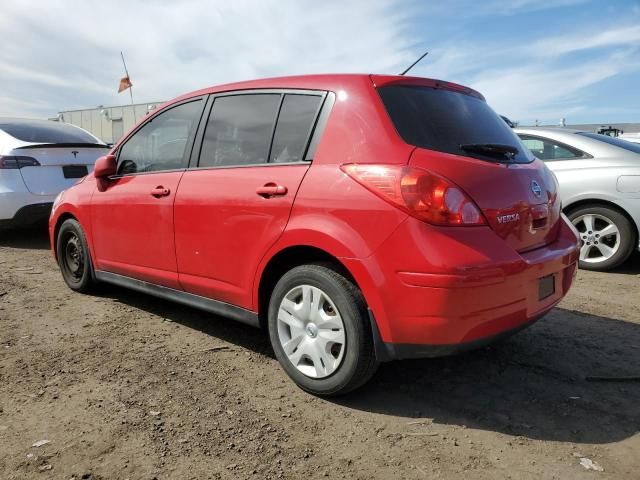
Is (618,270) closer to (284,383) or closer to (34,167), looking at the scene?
(284,383)

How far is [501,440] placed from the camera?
2.33 meters

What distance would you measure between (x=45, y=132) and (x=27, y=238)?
1639 mm

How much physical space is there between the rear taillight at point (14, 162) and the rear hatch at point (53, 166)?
0.12ft

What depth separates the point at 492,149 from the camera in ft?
8.82

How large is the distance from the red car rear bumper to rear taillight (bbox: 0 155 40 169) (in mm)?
5402

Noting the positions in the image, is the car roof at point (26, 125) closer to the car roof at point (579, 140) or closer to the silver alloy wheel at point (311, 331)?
the silver alloy wheel at point (311, 331)

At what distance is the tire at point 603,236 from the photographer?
5254mm

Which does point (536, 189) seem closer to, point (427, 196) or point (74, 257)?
point (427, 196)

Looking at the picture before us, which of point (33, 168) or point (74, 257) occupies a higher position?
point (33, 168)

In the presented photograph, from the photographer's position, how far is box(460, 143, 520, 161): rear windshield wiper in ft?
8.50

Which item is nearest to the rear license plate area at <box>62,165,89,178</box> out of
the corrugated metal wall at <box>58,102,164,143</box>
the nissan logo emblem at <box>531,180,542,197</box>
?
the nissan logo emblem at <box>531,180,542,197</box>

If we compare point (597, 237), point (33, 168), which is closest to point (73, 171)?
point (33, 168)

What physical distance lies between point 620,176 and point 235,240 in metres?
4.26

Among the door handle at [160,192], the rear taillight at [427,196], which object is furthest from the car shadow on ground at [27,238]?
the rear taillight at [427,196]
